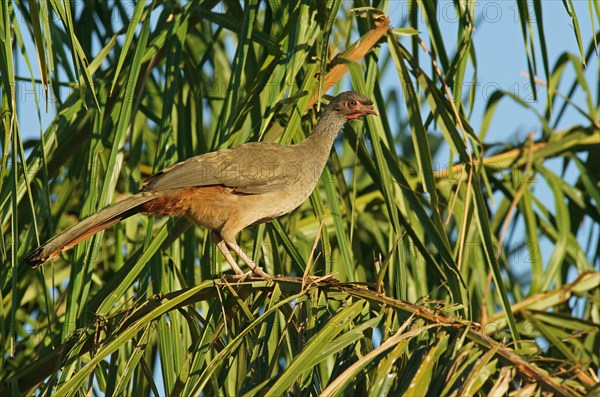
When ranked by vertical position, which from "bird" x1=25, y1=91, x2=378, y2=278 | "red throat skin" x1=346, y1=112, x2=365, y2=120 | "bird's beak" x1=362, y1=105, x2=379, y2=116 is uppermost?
"bird's beak" x1=362, y1=105, x2=379, y2=116

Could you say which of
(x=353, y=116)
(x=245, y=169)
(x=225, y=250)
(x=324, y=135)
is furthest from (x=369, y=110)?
(x=225, y=250)

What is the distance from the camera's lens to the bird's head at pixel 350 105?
4703 millimetres

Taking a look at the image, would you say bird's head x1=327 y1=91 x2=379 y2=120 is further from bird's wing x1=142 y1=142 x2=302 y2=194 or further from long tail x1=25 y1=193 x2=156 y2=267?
long tail x1=25 y1=193 x2=156 y2=267

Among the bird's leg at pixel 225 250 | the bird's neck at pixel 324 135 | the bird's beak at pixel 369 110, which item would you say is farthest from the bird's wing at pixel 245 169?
the bird's beak at pixel 369 110

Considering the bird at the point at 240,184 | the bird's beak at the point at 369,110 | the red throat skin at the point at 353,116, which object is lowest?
the bird at the point at 240,184

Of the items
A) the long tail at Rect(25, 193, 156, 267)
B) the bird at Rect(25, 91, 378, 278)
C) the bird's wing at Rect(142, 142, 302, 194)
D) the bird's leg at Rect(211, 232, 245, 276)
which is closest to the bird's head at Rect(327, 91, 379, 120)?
the bird at Rect(25, 91, 378, 278)

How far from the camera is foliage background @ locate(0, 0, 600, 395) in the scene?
9.05 ft

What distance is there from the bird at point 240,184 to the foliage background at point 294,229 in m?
0.13

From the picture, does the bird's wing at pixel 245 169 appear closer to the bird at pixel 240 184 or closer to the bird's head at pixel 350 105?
the bird at pixel 240 184

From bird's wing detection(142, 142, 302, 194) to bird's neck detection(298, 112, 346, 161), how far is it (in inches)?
5.7

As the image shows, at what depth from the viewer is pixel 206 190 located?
466 centimetres

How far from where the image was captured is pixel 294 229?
199 inches

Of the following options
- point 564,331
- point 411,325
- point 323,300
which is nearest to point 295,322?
point 323,300

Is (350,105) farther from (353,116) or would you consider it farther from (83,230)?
(83,230)
